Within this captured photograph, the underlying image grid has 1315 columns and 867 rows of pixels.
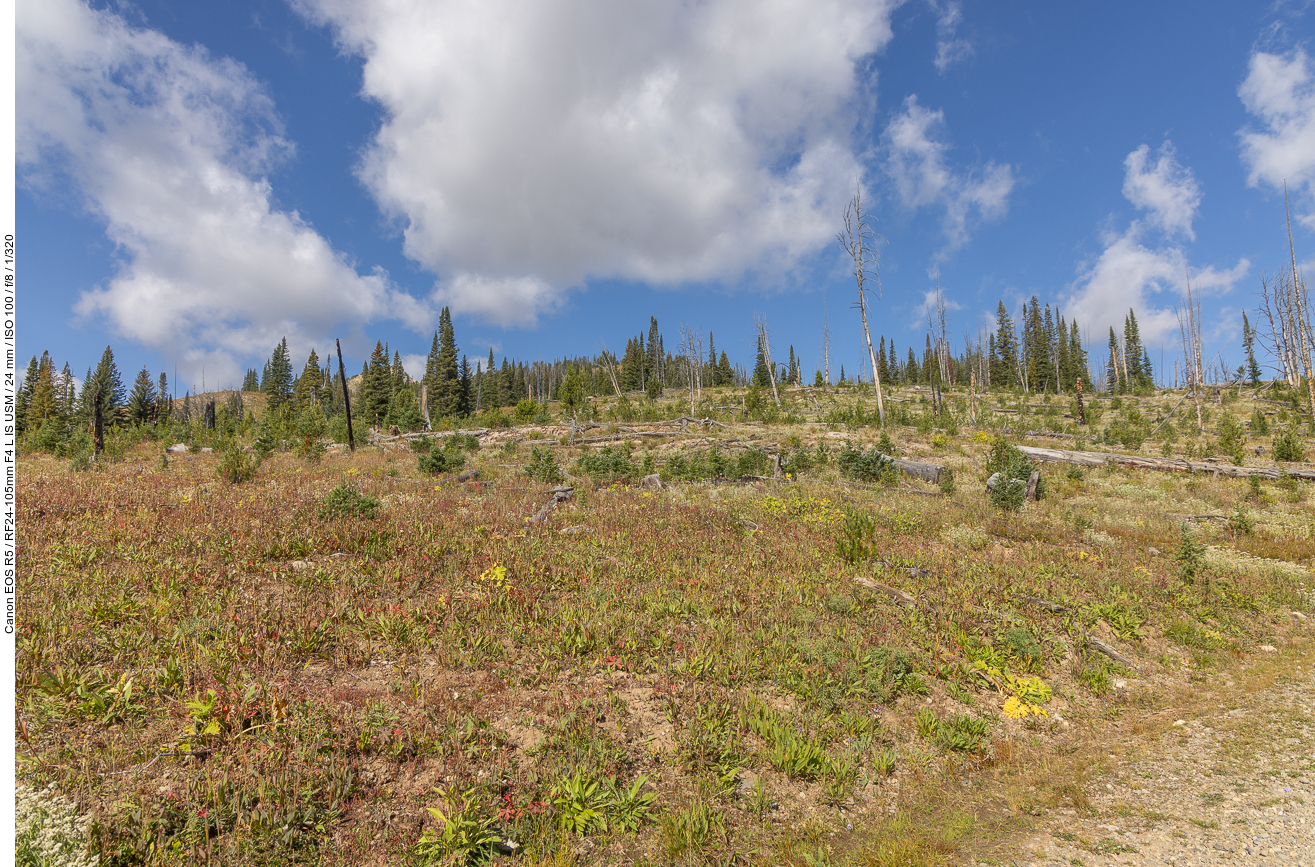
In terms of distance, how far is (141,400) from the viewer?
77.2m

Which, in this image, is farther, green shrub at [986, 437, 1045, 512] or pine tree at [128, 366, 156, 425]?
pine tree at [128, 366, 156, 425]

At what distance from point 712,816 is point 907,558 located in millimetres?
6770

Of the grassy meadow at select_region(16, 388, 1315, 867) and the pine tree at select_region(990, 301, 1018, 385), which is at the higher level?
the pine tree at select_region(990, 301, 1018, 385)

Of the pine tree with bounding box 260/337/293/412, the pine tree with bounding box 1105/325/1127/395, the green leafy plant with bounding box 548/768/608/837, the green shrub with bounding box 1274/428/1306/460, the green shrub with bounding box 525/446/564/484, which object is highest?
the pine tree with bounding box 260/337/293/412

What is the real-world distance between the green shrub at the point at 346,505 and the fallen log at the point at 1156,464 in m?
24.4

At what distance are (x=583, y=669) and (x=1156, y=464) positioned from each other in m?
24.6

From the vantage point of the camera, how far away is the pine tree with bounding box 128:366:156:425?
7339cm

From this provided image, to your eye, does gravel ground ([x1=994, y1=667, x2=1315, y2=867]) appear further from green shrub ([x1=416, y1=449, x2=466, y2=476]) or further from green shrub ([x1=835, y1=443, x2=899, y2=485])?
green shrub ([x1=416, y1=449, x2=466, y2=476])

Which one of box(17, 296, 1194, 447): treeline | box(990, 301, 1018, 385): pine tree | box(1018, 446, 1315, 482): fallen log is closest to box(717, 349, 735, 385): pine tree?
box(17, 296, 1194, 447): treeline

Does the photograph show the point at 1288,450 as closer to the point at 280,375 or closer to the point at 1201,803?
the point at 1201,803

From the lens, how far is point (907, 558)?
903cm

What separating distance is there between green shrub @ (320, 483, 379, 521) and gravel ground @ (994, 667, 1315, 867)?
957cm

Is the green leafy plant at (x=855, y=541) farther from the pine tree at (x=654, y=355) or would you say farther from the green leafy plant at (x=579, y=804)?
the pine tree at (x=654, y=355)

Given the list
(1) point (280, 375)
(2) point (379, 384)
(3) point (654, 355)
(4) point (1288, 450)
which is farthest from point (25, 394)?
(4) point (1288, 450)
